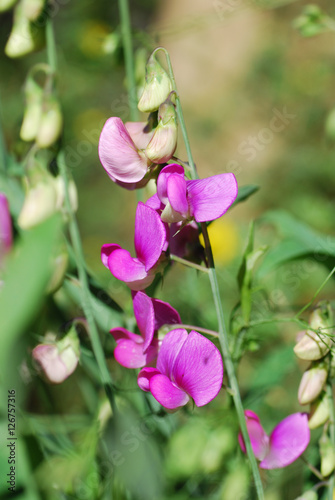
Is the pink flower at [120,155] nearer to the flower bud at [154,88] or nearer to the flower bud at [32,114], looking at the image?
the flower bud at [154,88]

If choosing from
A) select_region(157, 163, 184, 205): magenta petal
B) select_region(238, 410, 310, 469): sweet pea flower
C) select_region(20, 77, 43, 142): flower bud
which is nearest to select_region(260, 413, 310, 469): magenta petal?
select_region(238, 410, 310, 469): sweet pea flower

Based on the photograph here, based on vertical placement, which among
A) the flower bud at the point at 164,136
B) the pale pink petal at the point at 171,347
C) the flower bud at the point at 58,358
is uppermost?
the flower bud at the point at 164,136

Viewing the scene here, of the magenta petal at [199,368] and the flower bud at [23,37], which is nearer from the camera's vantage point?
the magenta petal at [199,368]

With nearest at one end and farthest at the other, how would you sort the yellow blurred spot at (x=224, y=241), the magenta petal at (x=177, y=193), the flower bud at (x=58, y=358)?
the magenta petal at (x=177, y=193)
the flower bud at (x=58, y=358)
the yellow blurred spot at (x=224, y=241)

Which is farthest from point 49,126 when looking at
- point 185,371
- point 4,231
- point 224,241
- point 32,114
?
point 224,241

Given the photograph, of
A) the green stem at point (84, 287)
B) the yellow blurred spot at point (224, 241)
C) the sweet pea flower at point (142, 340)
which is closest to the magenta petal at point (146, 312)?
the sweet pea flower at point (142, 340)

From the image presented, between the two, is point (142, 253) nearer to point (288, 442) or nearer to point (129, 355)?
point (129, 355)
